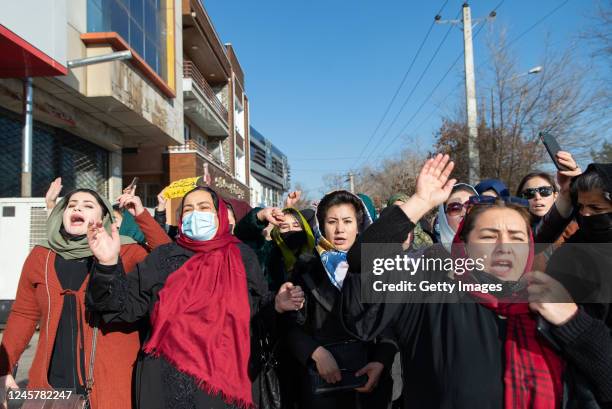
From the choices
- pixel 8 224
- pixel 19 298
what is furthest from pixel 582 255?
pixel 8 224

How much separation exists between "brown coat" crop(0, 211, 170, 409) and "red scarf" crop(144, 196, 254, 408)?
276 millimetres

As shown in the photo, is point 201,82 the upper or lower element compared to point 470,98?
upper

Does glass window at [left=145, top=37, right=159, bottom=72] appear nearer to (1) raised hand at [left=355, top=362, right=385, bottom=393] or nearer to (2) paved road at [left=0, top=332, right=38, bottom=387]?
(2) paved road at [left=0, top=332, right=38, bottom=387]

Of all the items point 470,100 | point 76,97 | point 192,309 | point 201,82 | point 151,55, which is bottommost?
point 192,309

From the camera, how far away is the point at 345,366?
7.40 ft

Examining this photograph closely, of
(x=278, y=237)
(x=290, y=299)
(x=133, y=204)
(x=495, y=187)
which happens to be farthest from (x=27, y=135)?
(x=495, y=187)

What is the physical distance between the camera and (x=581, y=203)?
5.79 ft

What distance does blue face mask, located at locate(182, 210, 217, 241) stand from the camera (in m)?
2.46

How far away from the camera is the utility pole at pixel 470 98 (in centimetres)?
1209

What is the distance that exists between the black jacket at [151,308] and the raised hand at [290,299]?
18 cm

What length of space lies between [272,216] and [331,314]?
1.13 meters

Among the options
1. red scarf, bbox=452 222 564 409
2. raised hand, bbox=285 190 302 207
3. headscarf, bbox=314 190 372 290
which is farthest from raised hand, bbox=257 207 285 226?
red scarf, bbox=452 222 564 409

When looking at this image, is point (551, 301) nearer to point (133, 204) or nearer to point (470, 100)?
point (133, 204)

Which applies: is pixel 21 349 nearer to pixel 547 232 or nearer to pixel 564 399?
pixel 564 399
